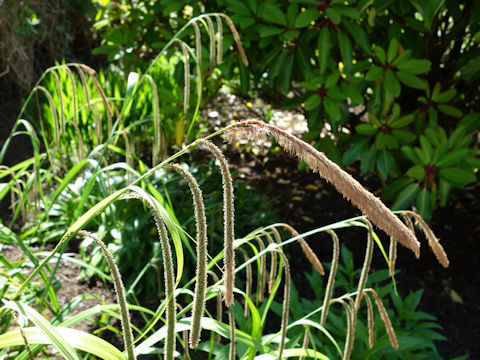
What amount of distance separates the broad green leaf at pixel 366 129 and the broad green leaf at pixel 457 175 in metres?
0.35

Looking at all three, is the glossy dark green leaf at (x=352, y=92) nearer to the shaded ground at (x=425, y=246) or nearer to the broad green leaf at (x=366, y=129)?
the broad green leaf at (x=366, y=129)

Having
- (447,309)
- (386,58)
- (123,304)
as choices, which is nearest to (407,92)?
(386,58)

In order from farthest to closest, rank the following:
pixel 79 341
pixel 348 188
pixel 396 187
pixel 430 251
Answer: pixel 430 251
pixel 396 187
pixel 79 341
pixel 348 188

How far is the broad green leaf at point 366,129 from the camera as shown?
2.29 meters

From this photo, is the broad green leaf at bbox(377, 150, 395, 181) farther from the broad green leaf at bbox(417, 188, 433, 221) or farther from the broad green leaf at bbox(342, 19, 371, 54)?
the broad green leaf at bbox(342, 19, 371, 54)

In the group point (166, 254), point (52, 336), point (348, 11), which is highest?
point (348, 11)

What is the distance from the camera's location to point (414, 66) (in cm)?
214

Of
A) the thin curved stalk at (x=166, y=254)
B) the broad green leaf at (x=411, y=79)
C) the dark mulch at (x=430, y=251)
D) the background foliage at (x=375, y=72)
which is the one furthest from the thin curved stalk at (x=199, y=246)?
the dark mulch at (x=430, y=251)

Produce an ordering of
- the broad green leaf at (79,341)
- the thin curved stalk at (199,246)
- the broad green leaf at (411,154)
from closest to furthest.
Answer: the thin curved stalk at (199,246)
the broad green leaf at (79,341)
the broad green leaf at (411,154)

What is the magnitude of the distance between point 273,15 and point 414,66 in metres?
0.58

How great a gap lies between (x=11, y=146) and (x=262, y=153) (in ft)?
5.80

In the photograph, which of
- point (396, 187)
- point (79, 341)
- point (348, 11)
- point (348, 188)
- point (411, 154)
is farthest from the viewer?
point (396, 187)

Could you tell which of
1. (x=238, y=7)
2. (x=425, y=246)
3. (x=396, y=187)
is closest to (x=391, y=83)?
(x=396, y=187)

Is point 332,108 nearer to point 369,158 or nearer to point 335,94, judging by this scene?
point 335,94
